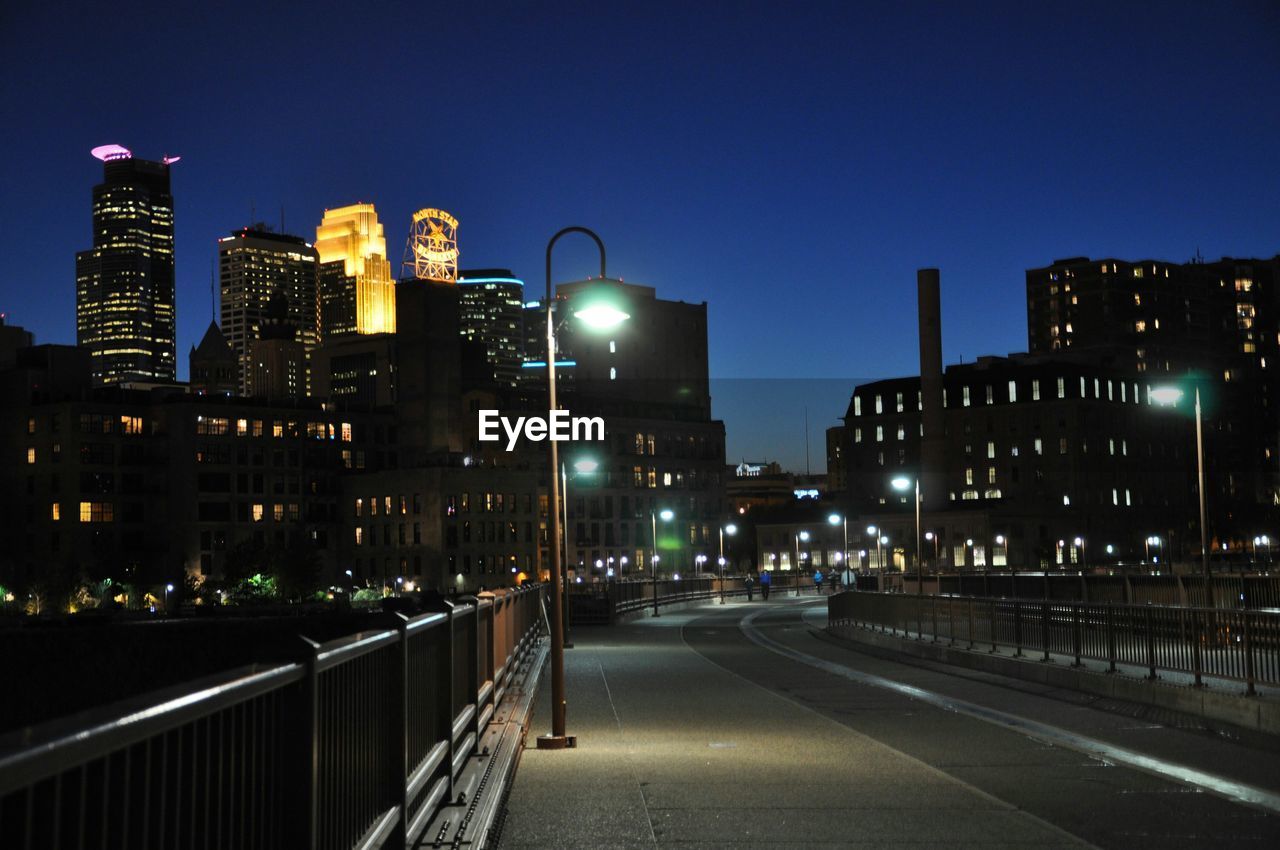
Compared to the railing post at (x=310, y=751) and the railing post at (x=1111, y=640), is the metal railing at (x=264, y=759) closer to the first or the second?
the railing post at (x=310, y=751)

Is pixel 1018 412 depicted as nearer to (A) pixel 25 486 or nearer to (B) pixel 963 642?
(A) pixel 25 486

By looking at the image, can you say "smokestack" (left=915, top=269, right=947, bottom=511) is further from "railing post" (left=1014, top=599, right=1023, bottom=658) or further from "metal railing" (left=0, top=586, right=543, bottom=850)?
"metal railing" (left=0, top=586, right=543, bottom=850)

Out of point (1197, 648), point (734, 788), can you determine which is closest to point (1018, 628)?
point (1197, 648)

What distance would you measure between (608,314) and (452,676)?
1020 cm

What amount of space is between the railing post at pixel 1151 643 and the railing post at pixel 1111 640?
1.37 metres

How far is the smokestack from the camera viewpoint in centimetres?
13425

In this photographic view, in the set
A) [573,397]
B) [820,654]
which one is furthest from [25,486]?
[820,654]

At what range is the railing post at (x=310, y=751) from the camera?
585cm

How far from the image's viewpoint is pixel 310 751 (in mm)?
5965

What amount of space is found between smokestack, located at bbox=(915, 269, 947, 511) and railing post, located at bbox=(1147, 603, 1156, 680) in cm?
11252

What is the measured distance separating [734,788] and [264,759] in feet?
31.7

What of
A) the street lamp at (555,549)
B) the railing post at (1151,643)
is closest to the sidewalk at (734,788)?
the street lamp at (555,549)

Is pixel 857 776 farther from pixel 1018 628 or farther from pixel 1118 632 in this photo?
pixel 1018 628

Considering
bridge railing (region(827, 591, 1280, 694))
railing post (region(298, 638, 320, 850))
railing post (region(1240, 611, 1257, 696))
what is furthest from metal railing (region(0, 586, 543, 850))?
bridge railing (region(827, 591, 1280, 694))
